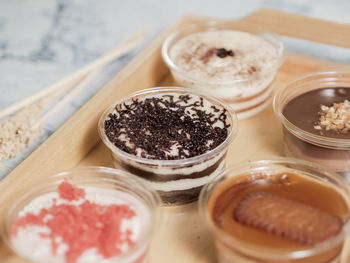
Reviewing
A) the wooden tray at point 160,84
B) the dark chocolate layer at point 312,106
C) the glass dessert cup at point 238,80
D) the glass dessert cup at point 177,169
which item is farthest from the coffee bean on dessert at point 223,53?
the glass dessert cup at point 177,169

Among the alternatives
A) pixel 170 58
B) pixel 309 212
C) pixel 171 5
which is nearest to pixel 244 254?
pixel 309 212

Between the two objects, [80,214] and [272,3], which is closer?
[80,214]

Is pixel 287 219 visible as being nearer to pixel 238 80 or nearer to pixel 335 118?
pixel 335 118

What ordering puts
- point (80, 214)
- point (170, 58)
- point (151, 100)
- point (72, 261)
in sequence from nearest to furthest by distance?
point (72, 261)
point (80, 214)
point (151, 100)
point (170, 58)

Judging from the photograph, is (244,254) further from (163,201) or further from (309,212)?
(163,201)

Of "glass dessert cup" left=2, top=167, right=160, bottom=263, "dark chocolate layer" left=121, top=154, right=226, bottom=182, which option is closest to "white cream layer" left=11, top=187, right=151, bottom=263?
"glass dessert cup" left=2, top=167, right=160, bottom=263

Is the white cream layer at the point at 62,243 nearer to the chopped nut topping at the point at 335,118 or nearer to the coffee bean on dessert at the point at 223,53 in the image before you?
the chopped nut topping at the point at 335,118
